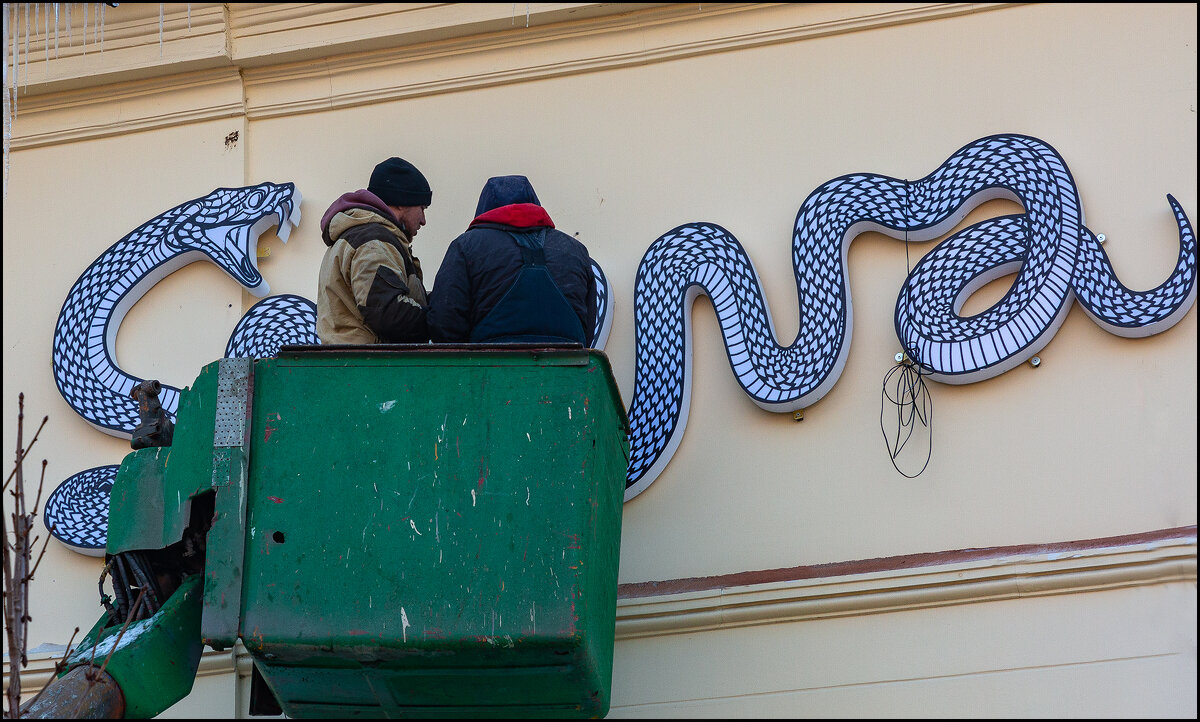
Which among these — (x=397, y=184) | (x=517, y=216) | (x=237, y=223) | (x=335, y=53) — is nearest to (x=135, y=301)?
(x=237, y=223)

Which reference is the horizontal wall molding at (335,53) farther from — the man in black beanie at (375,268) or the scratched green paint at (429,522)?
the scratched green paint at (429,522)

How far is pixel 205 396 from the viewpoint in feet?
17.4

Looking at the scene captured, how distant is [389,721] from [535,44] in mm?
3466

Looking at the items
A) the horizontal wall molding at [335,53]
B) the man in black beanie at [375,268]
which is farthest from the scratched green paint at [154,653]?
the horizontal wall molding at [335,53]

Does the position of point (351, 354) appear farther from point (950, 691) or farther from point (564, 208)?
point (950, 691)

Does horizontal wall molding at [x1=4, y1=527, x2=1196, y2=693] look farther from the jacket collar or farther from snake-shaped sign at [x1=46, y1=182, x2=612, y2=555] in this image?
the jacket collar

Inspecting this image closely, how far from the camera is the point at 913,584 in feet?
20.1

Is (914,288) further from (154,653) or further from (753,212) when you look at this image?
(154,653)

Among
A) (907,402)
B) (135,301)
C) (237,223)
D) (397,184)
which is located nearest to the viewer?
(397,184)

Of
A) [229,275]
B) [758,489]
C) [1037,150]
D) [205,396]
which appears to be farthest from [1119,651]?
[229,275]

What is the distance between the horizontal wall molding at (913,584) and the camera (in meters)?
5.96

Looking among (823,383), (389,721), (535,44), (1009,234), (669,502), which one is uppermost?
(535,44)

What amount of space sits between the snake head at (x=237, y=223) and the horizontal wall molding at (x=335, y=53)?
508 mm

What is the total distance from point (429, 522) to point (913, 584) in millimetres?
2148
